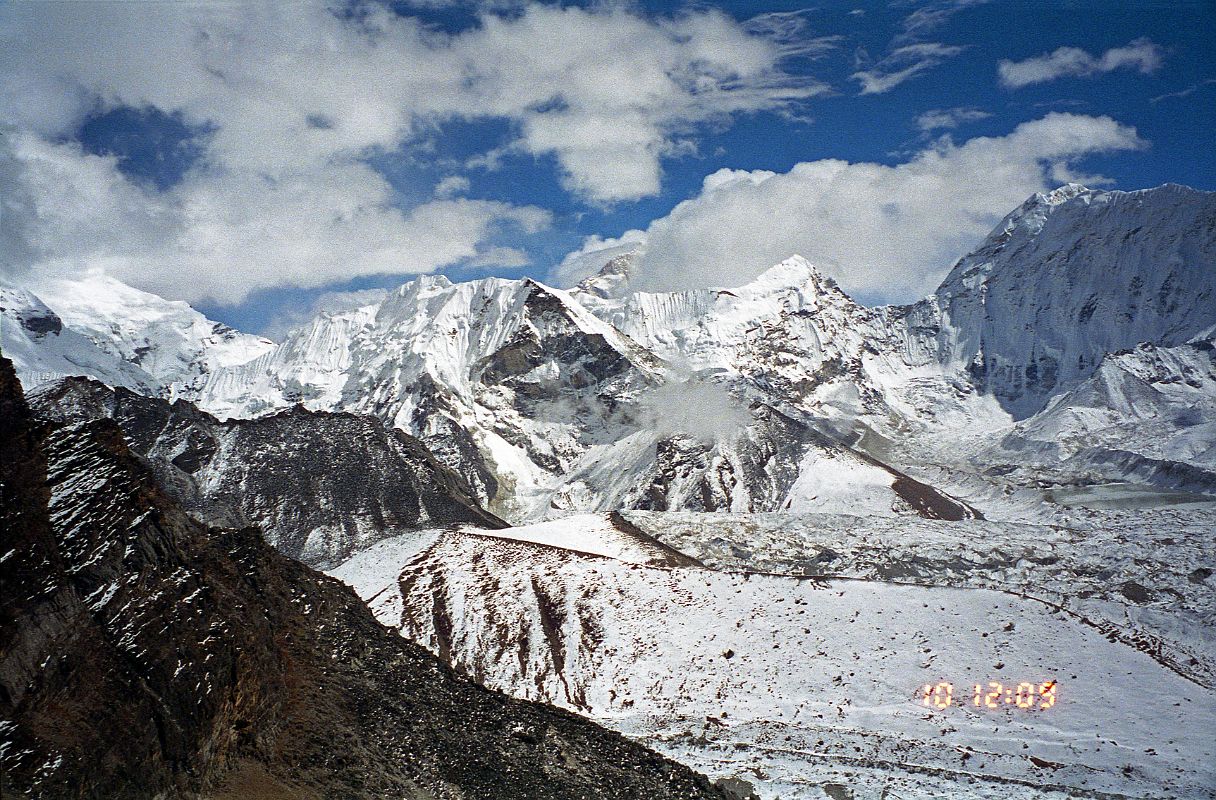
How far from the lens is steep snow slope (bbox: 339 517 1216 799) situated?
33000 millimetres

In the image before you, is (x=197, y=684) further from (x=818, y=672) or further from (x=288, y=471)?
(x=288, y=471)

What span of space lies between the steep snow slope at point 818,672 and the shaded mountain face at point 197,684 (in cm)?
1086

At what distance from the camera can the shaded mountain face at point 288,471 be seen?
7975 cm

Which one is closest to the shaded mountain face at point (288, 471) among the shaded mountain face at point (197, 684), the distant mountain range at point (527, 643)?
the distant mountain range at point (527, 643)

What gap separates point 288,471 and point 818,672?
66.9 m

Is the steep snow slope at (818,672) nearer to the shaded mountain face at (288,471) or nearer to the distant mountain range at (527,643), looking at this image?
the distant mountain range at (527,643)

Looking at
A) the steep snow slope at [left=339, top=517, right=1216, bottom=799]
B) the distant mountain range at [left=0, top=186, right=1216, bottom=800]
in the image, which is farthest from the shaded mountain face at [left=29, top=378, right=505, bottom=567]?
the steep snow slope at [left=339, top=517, right=1216, bottom=799]

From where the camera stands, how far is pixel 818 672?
40.3m

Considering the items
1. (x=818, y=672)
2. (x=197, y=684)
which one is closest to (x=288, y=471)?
(x=818, y=672)

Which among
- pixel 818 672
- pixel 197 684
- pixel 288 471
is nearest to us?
pixel 197 684

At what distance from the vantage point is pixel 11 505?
18062mm

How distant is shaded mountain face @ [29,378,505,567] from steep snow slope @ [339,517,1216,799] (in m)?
28.5

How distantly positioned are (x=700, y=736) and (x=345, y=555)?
140 feet

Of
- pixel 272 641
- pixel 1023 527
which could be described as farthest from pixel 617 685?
pixel 1023 527
